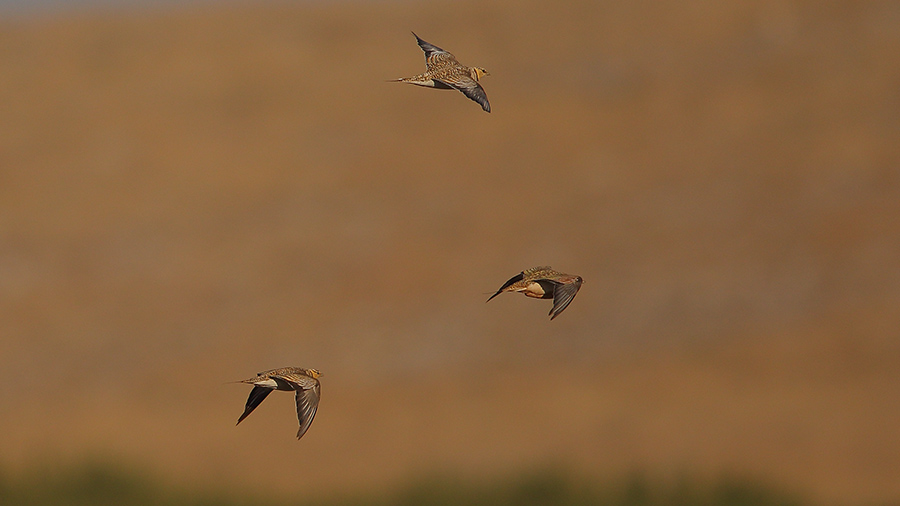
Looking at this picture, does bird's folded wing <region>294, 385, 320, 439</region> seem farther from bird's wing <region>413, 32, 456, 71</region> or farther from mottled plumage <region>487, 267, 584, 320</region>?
bird's wing <region>413, 32, 456, 71</region>

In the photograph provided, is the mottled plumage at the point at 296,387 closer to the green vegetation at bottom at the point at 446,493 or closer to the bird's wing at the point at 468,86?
the bird's wing at the point at 468,86

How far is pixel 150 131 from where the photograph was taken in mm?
58062

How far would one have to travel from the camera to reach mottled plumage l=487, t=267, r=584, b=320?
9391mm

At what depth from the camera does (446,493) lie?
27562 mm

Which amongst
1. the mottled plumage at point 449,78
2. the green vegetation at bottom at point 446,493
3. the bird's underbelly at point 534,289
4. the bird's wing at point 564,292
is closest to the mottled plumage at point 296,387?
the bird's wing at point 564,292

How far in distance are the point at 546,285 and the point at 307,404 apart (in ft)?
8.62

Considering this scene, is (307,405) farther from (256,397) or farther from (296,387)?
(256,397)

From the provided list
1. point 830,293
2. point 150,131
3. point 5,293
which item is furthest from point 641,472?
point 150,131

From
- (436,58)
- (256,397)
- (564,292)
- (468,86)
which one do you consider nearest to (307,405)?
(256,397)

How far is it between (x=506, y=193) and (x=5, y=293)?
63.8 feet

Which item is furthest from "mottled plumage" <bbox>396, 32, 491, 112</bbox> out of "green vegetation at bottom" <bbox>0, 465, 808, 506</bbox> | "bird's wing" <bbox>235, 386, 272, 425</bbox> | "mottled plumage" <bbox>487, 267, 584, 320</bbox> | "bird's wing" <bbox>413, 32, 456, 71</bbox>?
"green vegetation at bottom" <bbox>0, 465, 808, 506</bbox>

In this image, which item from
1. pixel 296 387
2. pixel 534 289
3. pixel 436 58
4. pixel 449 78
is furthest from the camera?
pixel 436 58

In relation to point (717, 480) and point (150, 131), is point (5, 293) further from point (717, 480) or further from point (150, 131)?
point (717, 480)

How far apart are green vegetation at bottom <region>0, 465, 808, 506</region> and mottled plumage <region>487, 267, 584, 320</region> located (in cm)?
1730
